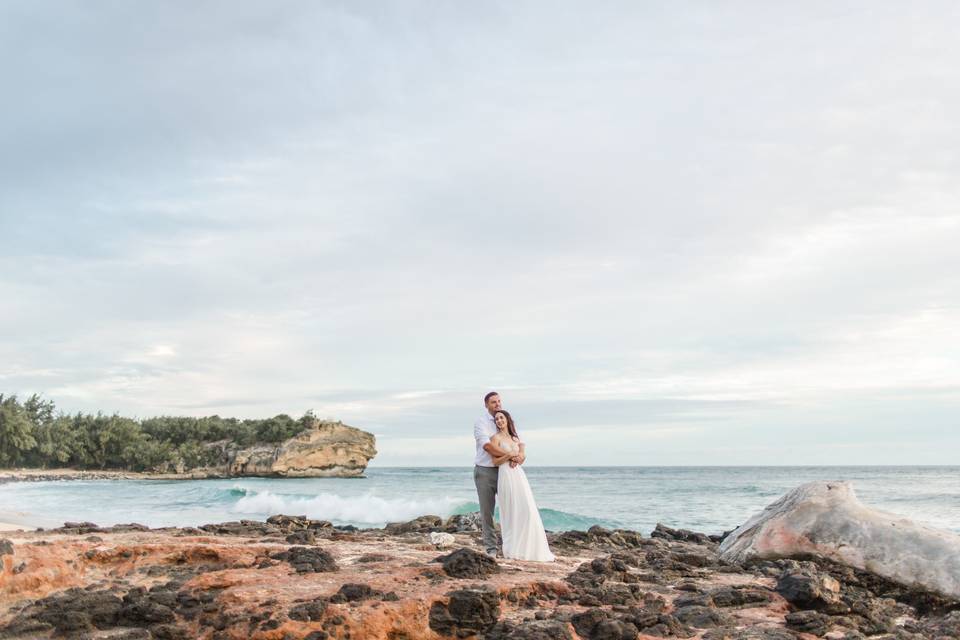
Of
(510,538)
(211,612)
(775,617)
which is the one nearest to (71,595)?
(211,612)

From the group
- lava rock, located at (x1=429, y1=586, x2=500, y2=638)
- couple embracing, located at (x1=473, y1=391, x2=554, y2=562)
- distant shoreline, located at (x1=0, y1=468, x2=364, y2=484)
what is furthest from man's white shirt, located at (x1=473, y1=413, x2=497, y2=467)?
A: distant shoreline, located at (x1=0, y1=468, x2=364, y2=484)

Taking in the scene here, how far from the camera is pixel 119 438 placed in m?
73.1

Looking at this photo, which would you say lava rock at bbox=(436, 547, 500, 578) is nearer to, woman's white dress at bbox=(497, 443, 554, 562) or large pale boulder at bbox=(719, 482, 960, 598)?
woman's white dress at bbox=(497, 443, 554, 562)

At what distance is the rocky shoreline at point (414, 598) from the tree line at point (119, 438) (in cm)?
6679

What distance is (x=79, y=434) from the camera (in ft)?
237

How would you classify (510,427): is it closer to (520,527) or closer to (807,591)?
(520,527)

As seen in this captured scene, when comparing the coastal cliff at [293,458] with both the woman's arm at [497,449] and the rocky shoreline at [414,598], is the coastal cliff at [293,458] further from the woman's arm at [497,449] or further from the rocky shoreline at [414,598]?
the woman's arm at [497,449]

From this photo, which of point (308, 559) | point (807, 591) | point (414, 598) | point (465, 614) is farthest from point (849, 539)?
point (308, 559)

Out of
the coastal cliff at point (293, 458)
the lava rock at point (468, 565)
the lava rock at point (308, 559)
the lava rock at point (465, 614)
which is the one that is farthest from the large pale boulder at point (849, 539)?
the coastal cliff at point (293, 458)

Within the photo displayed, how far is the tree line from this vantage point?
6756 centimetres

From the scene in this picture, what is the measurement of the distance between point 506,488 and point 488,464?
361 mm

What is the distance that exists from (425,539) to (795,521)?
4771 mm

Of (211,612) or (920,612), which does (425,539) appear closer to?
(211,612)

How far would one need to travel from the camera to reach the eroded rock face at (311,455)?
69812 millimetres
